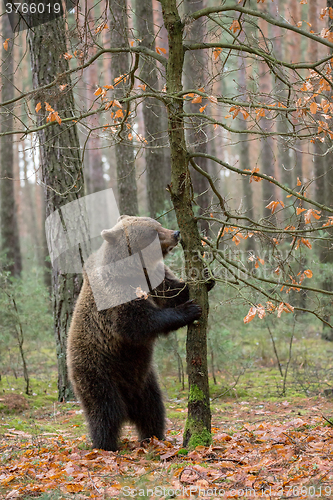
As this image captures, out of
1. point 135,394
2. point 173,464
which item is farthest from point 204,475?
point 135,394

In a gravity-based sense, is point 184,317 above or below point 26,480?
above

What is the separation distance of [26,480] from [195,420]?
1636 millimetres

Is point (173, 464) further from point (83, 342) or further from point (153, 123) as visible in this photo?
point (153, 123)

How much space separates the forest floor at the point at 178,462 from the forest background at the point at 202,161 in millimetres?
819

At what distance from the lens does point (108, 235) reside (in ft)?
18.4

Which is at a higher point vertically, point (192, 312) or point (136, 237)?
point (136, 237)

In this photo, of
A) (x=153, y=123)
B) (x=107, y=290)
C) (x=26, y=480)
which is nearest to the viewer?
(x=26, y=480)

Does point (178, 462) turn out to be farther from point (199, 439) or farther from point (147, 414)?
point (147, 414)

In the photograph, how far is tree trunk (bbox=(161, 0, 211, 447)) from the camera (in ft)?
14.6

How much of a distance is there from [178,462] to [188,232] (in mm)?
2179

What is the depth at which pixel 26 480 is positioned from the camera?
3.95 m

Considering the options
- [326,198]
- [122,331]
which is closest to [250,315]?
[122,331]

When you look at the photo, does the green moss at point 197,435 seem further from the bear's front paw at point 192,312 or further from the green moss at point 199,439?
the bear's front paw at point 192,312

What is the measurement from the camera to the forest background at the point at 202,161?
4.18 m
